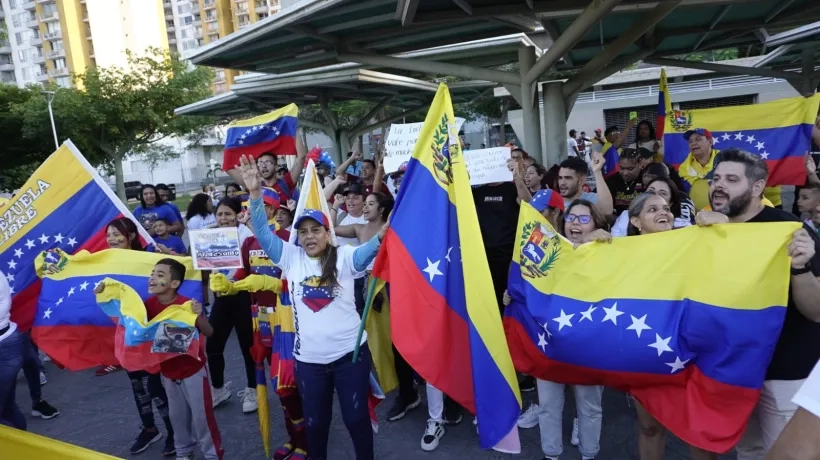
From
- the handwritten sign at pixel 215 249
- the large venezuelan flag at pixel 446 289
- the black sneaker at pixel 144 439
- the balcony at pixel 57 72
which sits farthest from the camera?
the balcony at pixel 57 72

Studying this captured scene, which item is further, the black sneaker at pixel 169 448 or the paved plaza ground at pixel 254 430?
the black sneaker at pixel 169 448

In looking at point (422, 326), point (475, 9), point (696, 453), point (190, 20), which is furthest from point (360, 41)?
point (190, 20)

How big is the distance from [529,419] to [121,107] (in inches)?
1142

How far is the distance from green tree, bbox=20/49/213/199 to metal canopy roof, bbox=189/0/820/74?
20552mm

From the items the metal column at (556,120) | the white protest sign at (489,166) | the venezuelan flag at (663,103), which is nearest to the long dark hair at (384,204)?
the white protest sign at (489,166)

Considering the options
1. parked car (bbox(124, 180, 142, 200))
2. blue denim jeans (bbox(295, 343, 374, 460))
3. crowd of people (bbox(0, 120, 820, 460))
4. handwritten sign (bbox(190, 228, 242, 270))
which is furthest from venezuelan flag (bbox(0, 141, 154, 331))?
parked car (bbox(124, 180, 142, 200))

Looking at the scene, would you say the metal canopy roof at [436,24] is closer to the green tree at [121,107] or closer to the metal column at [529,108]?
the metal column at [529,108]

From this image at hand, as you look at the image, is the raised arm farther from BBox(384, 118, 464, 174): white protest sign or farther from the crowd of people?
BBox(384, 118, 464, 174): white protest sign

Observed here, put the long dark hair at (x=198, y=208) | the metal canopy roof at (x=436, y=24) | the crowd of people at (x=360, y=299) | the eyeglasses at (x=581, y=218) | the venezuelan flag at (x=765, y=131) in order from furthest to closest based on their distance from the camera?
the metal canopy roof at (x=436, y=24) → the long dark hair at (x=198, y=208) → the venezuelan flag at (x=765, y=131) → the eyeglasses at (x=581, y=218) → the crowd of people at (x=360, y=299)

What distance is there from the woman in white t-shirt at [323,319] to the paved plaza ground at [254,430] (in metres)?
0.89

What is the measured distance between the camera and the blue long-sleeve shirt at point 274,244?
132 inches

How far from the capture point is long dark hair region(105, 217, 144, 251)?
462 centimetres

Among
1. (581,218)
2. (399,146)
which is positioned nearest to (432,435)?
(581,218)

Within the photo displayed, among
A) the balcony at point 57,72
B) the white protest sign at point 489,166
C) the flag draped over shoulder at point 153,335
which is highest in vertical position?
the balcony at point 57,72
